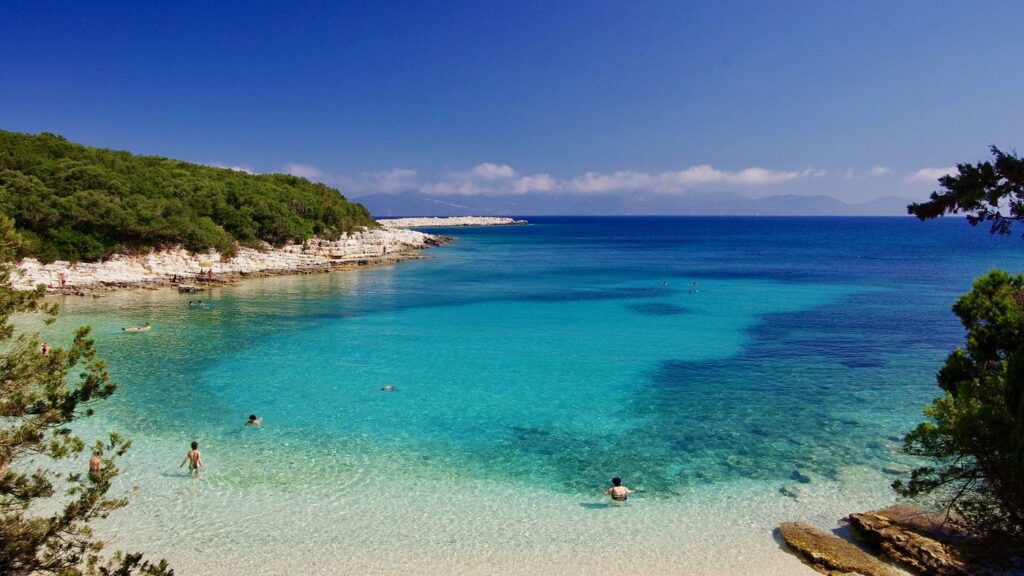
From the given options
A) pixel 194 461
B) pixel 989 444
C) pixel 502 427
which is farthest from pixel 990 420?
pixel 194 461

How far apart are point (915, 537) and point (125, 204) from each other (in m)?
61.3

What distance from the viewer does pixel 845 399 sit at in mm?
21453

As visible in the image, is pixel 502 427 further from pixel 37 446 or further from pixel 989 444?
pixel 989 444

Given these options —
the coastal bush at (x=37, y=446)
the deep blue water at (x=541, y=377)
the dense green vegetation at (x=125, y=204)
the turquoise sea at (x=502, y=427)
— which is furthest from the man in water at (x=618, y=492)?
the dense green vegetation at (x=125, y=204)

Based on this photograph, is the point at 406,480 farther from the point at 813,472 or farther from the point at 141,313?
the point at 141,313

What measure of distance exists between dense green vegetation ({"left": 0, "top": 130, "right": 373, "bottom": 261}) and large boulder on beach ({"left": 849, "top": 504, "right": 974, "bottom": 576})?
2115 inches

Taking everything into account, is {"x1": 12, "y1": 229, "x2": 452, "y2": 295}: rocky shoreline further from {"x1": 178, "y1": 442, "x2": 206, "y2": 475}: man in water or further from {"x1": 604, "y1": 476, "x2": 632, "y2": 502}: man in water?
{"x1": 604, "y1": 476, "x2": 632, "y2": 502}: man in water

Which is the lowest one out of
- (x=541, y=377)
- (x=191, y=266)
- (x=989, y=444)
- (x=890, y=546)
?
(x=890, y=546)

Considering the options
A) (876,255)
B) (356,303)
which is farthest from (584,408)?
(876,255)

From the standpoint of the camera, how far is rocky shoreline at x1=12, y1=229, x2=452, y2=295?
45.0 meters

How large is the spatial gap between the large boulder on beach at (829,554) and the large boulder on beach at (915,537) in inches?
18.6

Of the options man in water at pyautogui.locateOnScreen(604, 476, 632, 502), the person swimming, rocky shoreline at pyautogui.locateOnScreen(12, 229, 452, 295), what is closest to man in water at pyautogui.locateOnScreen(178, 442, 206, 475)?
man in water at pyautogui.locateOnScreen(604, 476, 632, 502)

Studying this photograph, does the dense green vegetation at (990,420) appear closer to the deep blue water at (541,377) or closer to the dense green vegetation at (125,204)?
the deep blue water at (541,377)

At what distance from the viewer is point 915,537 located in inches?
462
